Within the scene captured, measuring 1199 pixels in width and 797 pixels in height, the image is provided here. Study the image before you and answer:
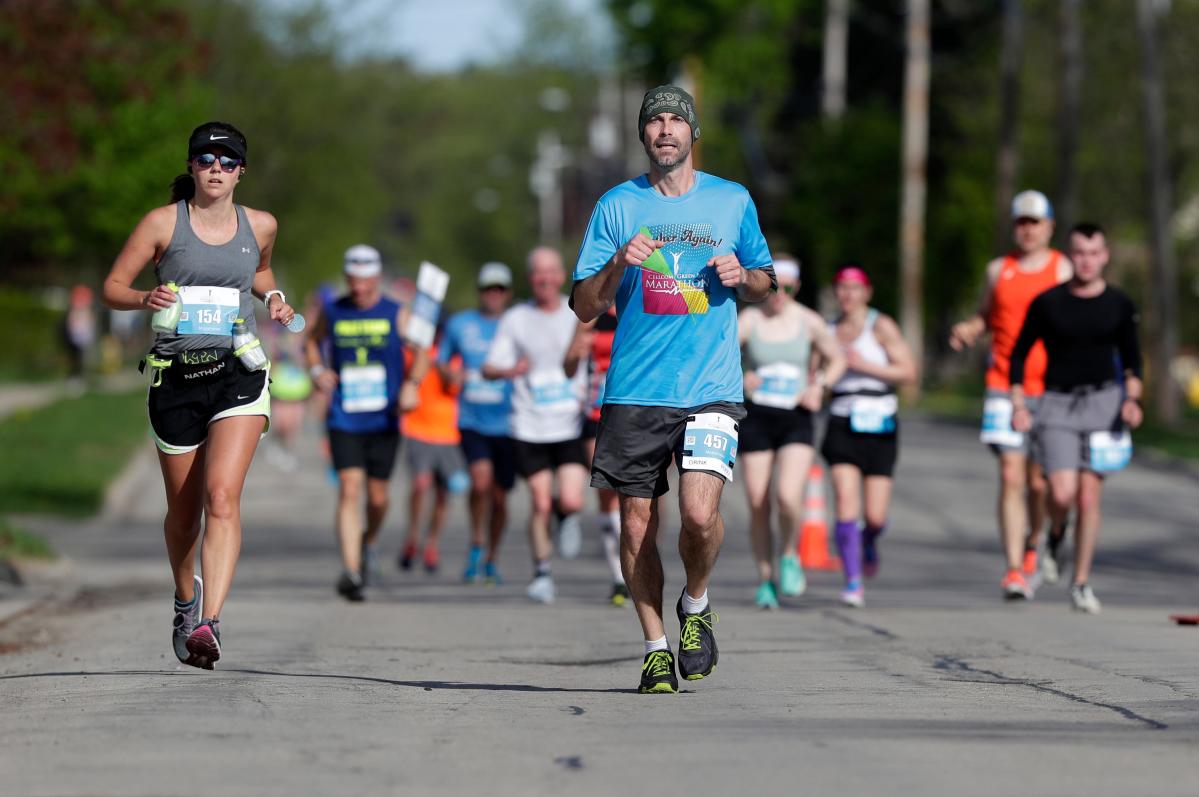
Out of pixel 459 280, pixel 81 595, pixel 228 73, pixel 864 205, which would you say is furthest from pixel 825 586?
pixel 459 280

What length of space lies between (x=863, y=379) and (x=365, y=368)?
305 centimetres

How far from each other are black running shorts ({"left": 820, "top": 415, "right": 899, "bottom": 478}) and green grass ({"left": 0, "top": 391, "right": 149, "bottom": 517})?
389 inches

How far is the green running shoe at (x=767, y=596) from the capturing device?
42.4 feet

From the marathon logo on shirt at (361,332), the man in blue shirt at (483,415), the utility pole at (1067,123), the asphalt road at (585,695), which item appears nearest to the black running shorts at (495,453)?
the man in blue shirt at (483,415)

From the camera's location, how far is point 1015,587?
1334cm

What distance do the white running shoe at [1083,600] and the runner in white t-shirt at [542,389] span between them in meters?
3.24

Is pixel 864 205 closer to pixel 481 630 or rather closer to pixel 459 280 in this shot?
pixel 481 630

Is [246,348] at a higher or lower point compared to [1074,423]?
higher

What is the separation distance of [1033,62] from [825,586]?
133ft

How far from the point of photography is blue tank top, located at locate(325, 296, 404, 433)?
1368cm

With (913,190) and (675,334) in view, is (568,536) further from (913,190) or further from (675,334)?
(913,190)

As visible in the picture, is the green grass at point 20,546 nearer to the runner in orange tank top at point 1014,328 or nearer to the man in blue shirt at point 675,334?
the runner in orange tank top at point 1014,328

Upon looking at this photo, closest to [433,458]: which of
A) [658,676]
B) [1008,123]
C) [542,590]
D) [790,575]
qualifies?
[542,590]

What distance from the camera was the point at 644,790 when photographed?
6105 millimetres
